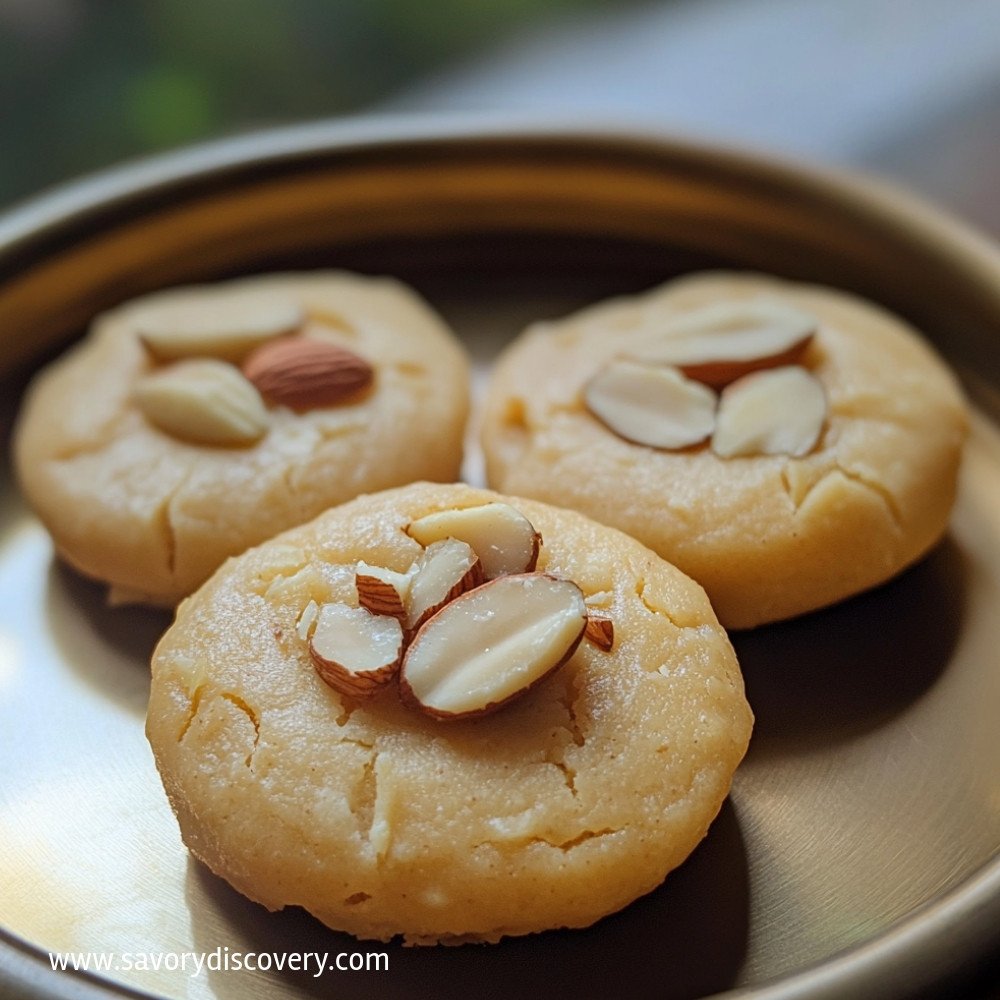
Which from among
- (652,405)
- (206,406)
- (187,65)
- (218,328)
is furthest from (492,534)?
(187,65)

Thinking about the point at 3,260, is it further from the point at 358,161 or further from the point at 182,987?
the point at 182,987

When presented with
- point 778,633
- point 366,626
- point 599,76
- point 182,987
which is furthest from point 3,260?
point 599,76

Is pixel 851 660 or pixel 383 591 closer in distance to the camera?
pixel 383 591

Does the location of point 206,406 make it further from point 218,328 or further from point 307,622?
point 307,622

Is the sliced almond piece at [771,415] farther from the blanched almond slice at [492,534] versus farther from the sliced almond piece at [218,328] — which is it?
the sliced almond piece at [218,328]

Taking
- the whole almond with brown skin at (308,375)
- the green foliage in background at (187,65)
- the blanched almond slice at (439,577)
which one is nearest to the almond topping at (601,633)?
the blanched almond slice at (439,577)

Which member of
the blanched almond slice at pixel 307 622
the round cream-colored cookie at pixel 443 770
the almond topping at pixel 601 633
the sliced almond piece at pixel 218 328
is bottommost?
the round cream-colored cookie at pixel 443 770
